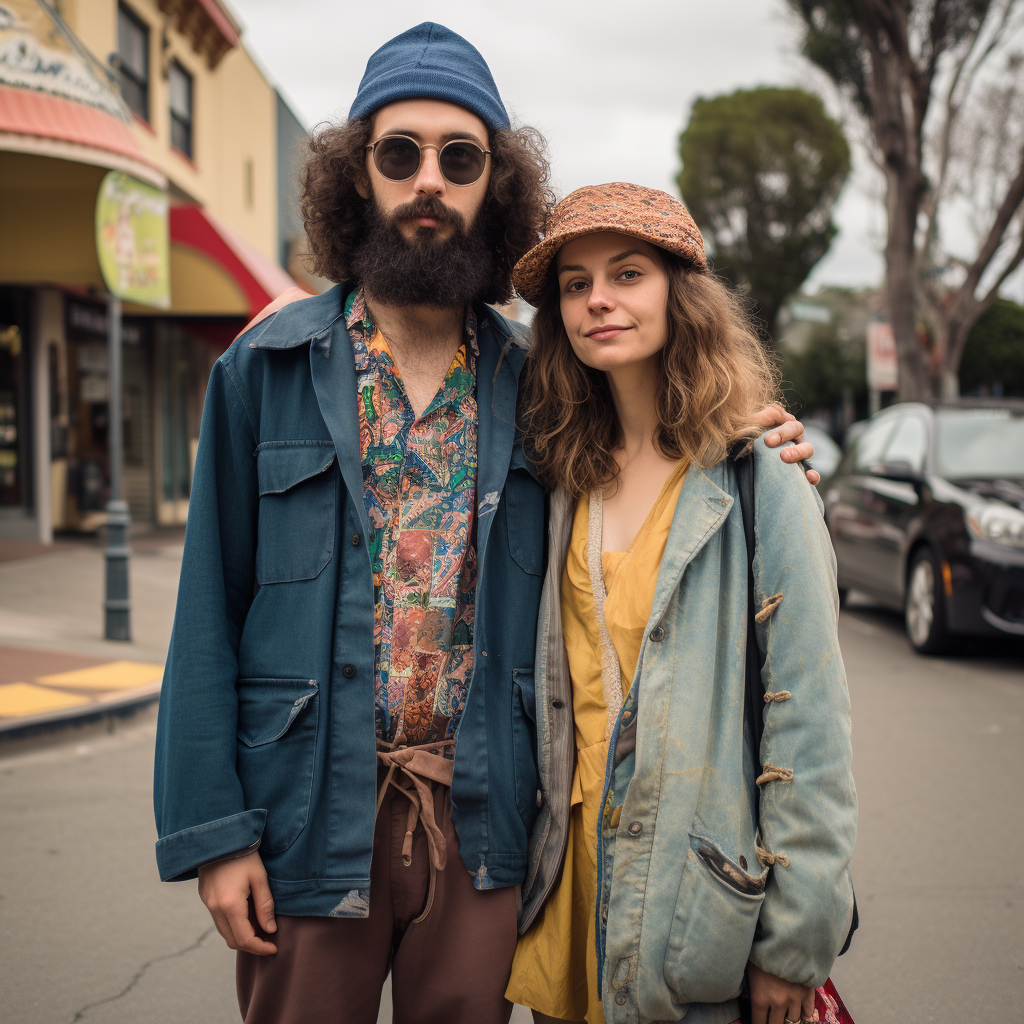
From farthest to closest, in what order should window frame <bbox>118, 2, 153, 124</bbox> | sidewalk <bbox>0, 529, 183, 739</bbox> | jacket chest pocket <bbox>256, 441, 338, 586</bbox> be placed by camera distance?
1. window frame <bbox>118, 2, 153, 124</bbox>
2. sidewalk <bbox>0, 529, 183, 739</bbox>
3. jacket chest pocket <bbox>256, 441, 338, 586</bbox>

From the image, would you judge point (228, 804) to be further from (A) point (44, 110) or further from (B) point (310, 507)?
(A) point (44, 110)

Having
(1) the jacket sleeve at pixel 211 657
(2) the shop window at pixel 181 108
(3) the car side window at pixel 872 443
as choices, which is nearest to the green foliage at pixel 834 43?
(3) the car side window at pixel 872 443

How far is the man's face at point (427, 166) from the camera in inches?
85.9

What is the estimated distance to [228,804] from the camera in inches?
72.0

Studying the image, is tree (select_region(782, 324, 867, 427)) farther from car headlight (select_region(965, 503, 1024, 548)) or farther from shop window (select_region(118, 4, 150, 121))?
car headlight (select_region(965, 503, 1024, 548))

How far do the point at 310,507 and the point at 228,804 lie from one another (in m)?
0.58

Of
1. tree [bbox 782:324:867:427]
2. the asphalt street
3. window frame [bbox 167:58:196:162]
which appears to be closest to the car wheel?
the asphalt street

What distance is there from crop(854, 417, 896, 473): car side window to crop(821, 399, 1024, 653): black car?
13 millimetres

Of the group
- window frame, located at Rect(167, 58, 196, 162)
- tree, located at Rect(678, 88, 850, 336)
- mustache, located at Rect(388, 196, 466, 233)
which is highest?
tree, located at Rect(678, 88, 850, 336)

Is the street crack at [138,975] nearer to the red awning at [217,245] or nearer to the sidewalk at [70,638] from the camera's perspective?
the sidewalk at [70,638]

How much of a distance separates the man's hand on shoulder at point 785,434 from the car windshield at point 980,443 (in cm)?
595

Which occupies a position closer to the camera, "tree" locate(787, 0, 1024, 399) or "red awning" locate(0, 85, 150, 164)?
"red awning" locate(0, 85, 150, 164)

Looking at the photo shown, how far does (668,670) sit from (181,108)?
16.3 meters

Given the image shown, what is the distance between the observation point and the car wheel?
23.3 feet
